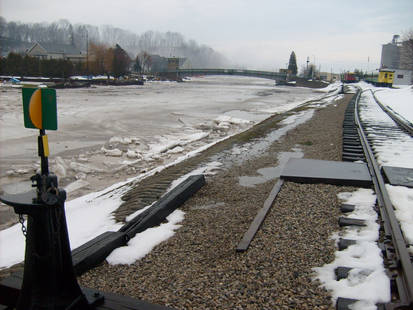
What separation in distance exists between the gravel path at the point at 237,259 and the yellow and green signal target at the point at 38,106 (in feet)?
6.21

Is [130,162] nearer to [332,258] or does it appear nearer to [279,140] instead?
[279,140]

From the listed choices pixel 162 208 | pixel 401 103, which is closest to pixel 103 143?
pixel 162 208

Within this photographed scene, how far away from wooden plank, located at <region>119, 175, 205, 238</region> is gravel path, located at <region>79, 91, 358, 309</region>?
8.1 inches

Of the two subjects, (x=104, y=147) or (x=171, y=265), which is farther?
(x=104, y=147)

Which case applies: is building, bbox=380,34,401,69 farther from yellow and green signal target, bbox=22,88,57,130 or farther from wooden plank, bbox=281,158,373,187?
yellow and green signal target, bbox=22,88,57,130

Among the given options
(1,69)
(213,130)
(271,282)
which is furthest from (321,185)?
(1,69)

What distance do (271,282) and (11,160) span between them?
37.6ft

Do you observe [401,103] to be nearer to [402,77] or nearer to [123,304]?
[123,304]

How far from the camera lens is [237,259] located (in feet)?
13.6

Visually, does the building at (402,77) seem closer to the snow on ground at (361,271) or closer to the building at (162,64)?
the building at (162,64)

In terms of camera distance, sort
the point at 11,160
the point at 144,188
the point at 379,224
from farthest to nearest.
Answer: the point at 11,160
the point at 144,188
the point at 379,224

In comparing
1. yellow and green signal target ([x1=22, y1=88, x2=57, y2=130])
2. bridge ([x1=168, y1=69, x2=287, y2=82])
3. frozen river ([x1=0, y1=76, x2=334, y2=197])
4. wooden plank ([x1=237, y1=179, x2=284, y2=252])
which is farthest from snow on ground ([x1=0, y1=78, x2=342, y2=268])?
bridge ([x1=168, y1=69, x2=287, y2=82])

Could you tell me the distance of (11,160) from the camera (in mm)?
12602

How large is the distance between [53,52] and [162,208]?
11633 centimetres
